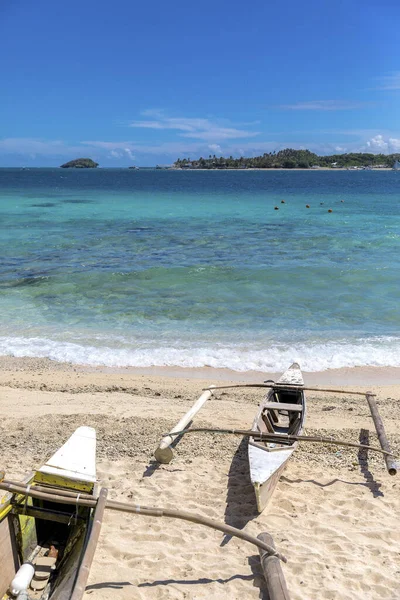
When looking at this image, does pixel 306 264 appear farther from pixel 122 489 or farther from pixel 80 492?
pixel 80 492

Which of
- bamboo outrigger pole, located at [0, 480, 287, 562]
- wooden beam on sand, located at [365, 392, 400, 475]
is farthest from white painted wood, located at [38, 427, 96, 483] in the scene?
→ wooden beam on sand, located at [365, 392, 400, 475]

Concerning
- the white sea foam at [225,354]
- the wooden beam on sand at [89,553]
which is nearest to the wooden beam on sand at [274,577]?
the wooden beam on sand at [89,553]

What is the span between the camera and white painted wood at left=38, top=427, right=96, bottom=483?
5359 mm

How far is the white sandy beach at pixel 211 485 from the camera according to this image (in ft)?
18.0

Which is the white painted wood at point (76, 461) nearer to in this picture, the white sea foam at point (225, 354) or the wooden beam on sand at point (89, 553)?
the wooden beam on sand at point (89, 553)

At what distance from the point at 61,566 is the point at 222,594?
166 cm

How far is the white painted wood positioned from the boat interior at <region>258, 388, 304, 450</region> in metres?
2.97

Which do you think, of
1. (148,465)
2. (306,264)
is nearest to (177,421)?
(148,465)

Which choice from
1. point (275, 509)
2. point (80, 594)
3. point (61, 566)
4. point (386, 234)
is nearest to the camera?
point (80, 594)

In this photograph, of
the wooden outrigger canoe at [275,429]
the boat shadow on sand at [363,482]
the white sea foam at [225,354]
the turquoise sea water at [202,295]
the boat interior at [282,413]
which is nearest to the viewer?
the wooden outrigger canoe at [275,429]

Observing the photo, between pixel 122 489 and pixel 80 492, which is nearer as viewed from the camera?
pixel 80 492

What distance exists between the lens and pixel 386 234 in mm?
32875

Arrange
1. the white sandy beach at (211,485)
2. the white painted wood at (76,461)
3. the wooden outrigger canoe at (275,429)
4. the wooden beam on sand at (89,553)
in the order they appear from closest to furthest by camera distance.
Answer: the wooden beam on sand at (89,553) → the white painted wood at (76,461) → the white sandy beach at (211,485) → the wooden outrigger canoe at (275,429)

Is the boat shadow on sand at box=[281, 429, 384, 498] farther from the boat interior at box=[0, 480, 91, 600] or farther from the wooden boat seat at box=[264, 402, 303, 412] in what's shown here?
the boat interior at box=[0, 480, 91, 600]
